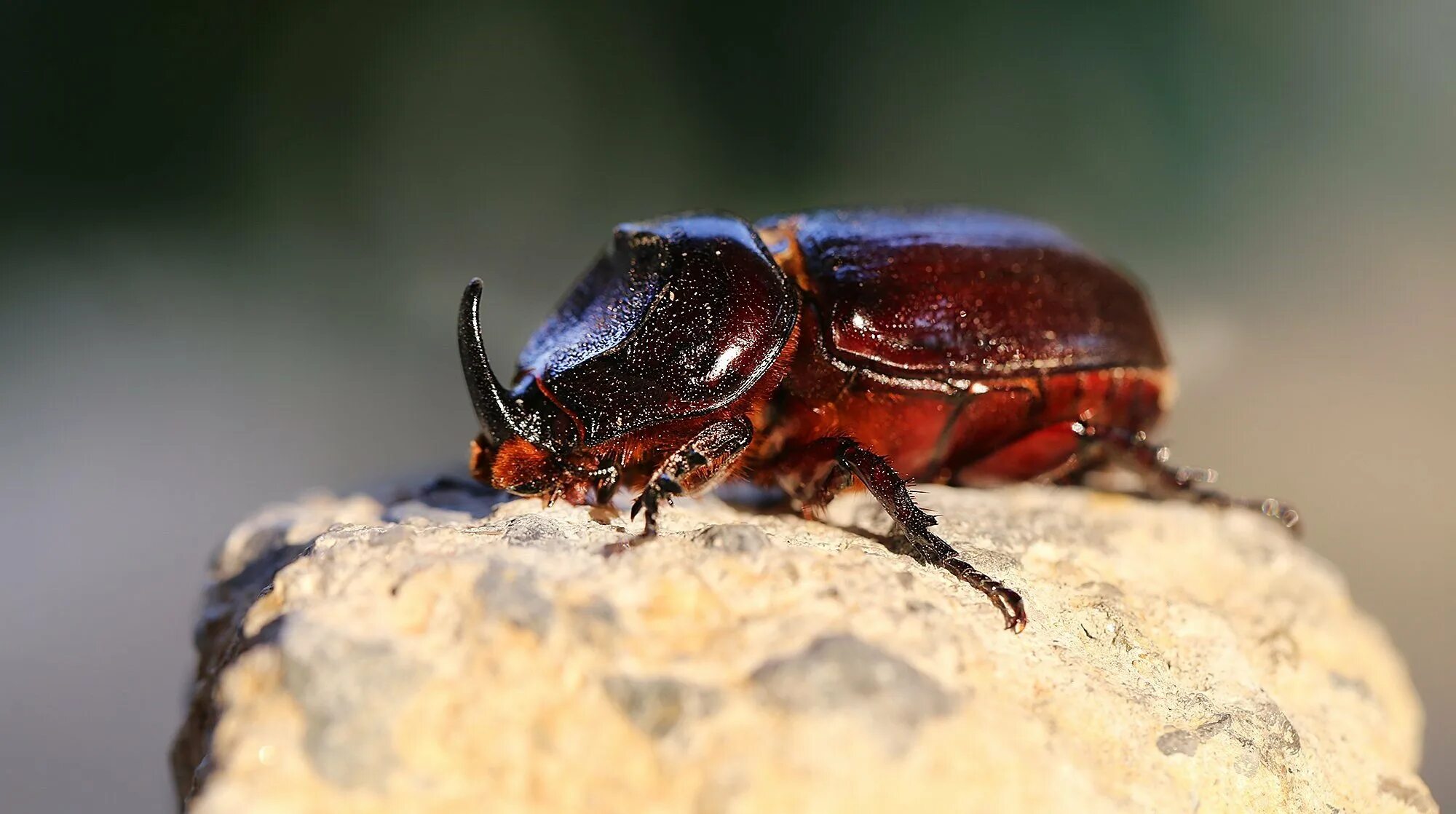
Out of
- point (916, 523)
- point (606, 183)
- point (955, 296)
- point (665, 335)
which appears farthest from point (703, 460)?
point (606, 183)

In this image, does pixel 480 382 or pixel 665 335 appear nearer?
Answer: pixel 480 382

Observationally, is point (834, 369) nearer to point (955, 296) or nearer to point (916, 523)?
point (955, 296)

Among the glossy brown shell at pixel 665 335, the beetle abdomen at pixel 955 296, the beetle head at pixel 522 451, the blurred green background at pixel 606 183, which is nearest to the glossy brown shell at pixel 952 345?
the beetle abdomen at pixel 955 296

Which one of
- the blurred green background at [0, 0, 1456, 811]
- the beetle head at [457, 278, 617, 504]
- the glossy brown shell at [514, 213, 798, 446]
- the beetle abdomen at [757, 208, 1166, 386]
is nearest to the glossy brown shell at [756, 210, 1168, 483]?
the beetle abdomen at [757, 208, 1166, 386]

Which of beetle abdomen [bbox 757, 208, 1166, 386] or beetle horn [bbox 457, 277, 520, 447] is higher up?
beetle abdomen [bbox 757, 208, 1166, 386]

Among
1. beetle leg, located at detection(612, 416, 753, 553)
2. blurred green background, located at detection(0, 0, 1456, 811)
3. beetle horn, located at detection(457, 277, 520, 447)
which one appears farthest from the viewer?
blurred green background, located at detection(0, 0, 1456, 811)

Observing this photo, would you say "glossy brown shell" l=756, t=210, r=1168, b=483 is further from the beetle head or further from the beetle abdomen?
the beetle head

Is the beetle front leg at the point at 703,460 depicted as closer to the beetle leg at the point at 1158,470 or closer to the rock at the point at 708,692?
the rock at the point at 708,692
